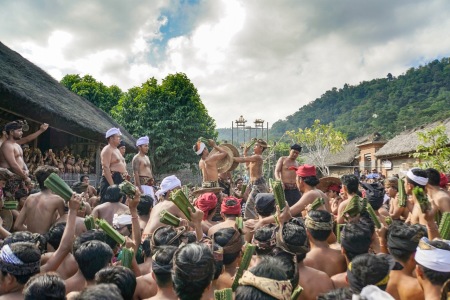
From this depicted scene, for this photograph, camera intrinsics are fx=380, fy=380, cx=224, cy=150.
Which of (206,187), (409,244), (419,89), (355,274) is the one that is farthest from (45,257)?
(419,89)

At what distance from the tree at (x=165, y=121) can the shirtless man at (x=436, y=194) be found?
2085 centimetres

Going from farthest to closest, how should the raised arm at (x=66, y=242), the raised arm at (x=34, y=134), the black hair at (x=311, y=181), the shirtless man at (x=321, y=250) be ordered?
the raised arm at (x=34, y=134) → the black hair at (x=311, y=181) → the shirtless man at (x=321, y=250) → the raised arm at (x=66, y=242)

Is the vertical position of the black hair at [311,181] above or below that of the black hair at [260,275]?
above

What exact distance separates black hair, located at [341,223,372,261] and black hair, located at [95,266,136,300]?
1685 mm

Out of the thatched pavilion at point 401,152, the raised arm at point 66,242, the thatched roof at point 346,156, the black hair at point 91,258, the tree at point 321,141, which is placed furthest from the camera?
the tree at point 321,141

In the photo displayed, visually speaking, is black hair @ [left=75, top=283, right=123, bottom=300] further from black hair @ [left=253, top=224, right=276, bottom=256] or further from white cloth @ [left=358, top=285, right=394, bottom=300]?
black hair @ [left=253, top=224, right=276, bottom=256]

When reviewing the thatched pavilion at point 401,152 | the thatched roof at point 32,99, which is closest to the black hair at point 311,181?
the thatched roof at point 32,99

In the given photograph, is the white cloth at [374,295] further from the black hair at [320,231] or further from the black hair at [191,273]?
the black hair at [320,231]

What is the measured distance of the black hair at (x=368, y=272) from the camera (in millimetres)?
2174

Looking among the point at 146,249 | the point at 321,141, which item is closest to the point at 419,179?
the point at 146,249

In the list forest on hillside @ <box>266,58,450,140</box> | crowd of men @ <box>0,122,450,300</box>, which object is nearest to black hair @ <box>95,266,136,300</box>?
crowd of men @ <box>0,122,450,300</box>

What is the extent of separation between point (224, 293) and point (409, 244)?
1740 millimetres

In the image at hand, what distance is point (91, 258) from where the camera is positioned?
2609 mm

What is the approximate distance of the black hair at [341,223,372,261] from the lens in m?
2.99
